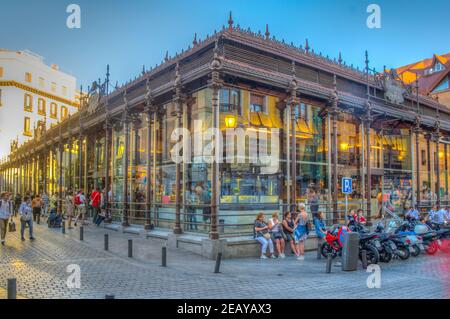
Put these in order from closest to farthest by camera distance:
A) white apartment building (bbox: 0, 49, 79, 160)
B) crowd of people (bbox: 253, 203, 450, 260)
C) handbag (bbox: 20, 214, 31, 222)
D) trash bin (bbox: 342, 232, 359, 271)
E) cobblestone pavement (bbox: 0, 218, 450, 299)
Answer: cobblestone pavement (bbox: 0, 218, 450, 299)
trash bin (bbox: 342, 232, 359, 271)
crowd of people (bbox: 253, 203, 450, 260)
handbag (bbox: 20, 214, 31, 222)
white apartment building (bbox: 0, 49, 79, 160)

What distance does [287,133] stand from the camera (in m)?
16.5

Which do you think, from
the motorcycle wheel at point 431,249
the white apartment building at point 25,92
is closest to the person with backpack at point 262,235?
the motorcycle wheel at point 431,249

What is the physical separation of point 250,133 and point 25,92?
182 feet

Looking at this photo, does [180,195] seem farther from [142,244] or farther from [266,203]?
[266,203]

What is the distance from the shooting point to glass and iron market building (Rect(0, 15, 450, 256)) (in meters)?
14.9

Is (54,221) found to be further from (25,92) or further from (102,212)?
(25,92)

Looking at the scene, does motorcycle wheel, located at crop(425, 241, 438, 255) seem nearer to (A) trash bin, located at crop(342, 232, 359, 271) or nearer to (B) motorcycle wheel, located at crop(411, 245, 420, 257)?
(B) motorcycle wheel, located at crop(411, 245, 420, 257)

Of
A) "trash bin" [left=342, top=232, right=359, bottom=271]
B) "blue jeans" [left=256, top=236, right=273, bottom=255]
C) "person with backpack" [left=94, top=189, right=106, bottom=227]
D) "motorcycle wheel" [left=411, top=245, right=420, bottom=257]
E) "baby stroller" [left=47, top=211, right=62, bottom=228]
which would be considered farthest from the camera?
"baby stroller" [left=47, top=211, right=62, bottom=228]

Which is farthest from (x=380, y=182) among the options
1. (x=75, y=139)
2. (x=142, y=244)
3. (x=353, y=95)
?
(x=75, y=139)

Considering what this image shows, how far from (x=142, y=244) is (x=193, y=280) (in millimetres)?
5842

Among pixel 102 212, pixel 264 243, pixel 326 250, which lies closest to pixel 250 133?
pixel 264 243

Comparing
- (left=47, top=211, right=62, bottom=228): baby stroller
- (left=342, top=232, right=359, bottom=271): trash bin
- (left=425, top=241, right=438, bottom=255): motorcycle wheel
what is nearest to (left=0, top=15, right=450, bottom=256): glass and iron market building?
(left=47, top=211, right=62, bottom=228): baby stroller

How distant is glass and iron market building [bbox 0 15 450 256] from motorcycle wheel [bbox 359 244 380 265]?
3.53m

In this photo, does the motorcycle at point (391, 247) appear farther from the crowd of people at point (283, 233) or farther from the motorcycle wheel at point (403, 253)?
the crowd of people at point (283, 233)
